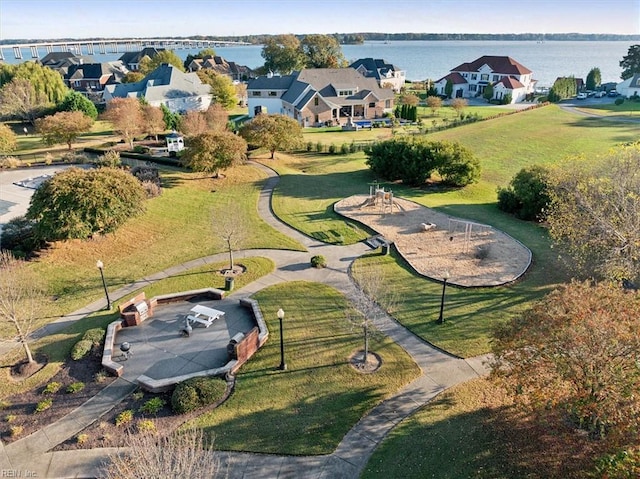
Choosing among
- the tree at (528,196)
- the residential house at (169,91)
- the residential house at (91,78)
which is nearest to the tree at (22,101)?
the residential house at (169,91)

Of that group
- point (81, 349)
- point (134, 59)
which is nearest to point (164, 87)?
point (81, 349)

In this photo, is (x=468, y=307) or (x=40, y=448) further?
(x=468, y=307)

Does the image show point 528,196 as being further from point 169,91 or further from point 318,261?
point 169,91

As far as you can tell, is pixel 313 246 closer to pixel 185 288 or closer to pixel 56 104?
pixel 185 288

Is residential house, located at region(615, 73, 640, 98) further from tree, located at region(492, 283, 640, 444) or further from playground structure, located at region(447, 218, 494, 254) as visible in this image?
tree, located at region(492, 283, 640, 444)

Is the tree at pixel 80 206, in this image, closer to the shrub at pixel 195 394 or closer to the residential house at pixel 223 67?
the shrub at pixel 195 394

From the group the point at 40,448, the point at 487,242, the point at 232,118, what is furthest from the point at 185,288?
the point at 232,118
